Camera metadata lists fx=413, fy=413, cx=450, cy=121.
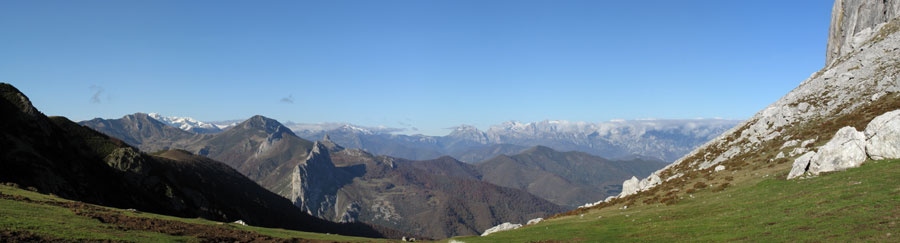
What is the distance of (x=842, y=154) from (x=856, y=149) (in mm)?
1047

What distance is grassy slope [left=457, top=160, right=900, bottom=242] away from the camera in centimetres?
2344

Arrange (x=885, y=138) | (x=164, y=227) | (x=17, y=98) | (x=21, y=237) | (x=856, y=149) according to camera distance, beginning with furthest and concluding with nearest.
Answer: (x=17, y=98), (x=856, y=149), (x=164, y=227), (x=885, y=138), (x=21, y=237)

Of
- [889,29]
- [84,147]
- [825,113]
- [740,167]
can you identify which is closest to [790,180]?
[740,167]

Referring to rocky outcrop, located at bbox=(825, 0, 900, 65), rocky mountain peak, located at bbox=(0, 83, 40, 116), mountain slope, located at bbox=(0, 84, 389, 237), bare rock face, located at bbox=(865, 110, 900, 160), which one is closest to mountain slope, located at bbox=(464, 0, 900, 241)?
rocky outcrop, located at bbox=(825, 0, 900, 65)

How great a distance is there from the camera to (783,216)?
2862 centimetres

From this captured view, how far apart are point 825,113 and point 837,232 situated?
53.6 meters

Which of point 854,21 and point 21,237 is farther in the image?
point 854,21

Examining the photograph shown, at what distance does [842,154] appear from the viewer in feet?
124

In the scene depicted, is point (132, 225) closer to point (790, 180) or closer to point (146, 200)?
point (790, 180)

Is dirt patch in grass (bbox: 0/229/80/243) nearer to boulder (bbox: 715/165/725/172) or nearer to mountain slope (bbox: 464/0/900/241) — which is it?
mountain slope (bbox: 464/0/900/241)

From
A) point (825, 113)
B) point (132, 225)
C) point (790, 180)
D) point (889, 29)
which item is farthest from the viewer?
point (889, 29)

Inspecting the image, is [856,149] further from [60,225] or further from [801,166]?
[60,225]

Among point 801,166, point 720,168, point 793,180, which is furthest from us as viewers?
point 720,168

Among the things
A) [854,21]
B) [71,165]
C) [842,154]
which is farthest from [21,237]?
[854,21]
